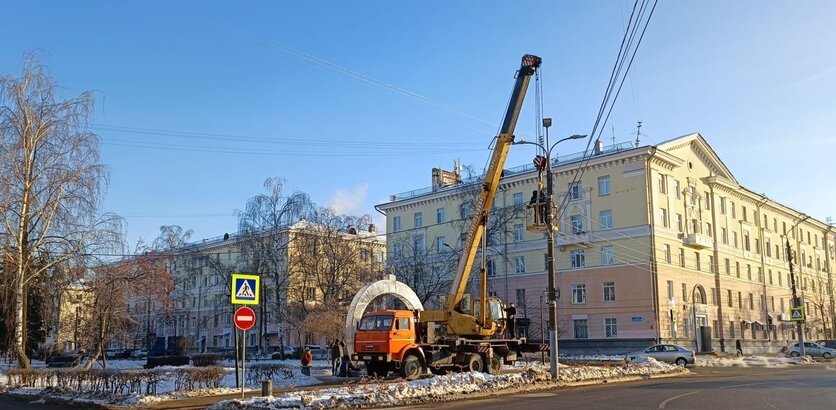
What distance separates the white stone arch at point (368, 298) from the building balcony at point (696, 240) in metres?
35.7

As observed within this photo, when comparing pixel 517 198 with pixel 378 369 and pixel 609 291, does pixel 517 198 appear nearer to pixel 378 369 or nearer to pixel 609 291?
pixel 609 291

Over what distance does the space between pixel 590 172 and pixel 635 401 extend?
43932mm

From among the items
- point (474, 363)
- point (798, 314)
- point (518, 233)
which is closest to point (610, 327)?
point (518, 233)

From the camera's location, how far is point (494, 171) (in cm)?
2909

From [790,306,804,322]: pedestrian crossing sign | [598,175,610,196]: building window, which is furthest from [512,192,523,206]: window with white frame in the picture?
[790,306,804,322]: pedestrian crossing sign

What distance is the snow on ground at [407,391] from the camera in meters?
17.1

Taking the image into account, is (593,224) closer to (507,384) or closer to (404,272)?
(404,272)

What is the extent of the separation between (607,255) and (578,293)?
4.19m

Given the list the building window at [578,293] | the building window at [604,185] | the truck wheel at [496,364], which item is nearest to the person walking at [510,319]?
the truck wheel at [496,364]

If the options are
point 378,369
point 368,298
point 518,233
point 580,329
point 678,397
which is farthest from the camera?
point 518,233

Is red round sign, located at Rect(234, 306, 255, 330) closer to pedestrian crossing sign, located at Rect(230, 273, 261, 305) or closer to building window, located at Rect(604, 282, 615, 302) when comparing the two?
pedestrian crossing sign, located at Rect(230, 273, 261, 305)

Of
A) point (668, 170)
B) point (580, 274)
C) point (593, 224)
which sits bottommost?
point (580, 274)

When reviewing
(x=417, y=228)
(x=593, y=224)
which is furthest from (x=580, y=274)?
(x=417, y=228)

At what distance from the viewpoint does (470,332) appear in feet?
96.0
